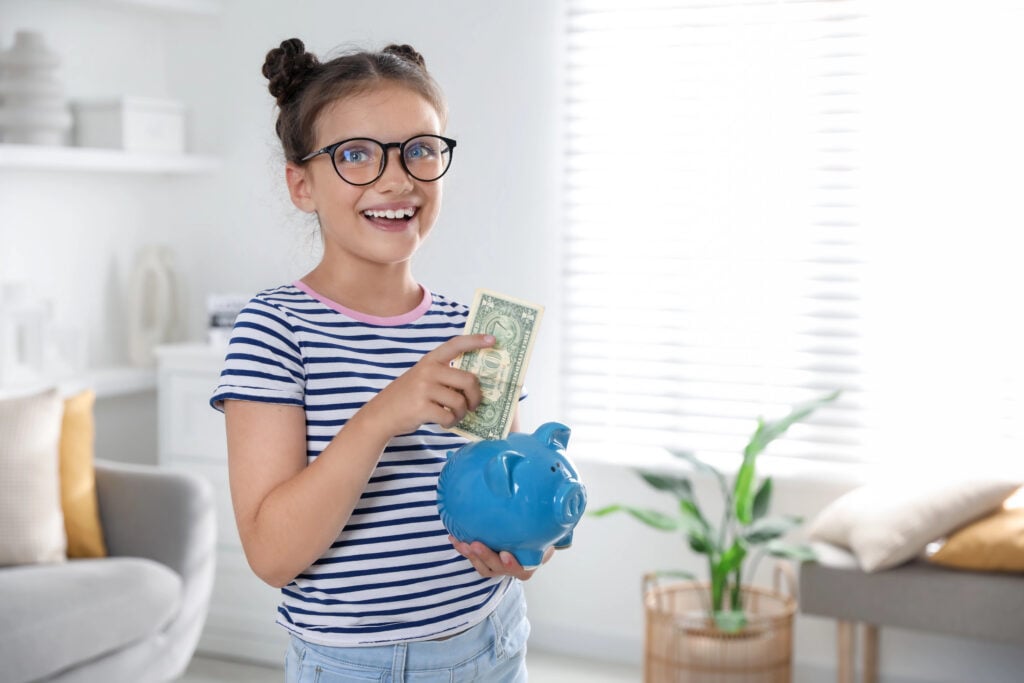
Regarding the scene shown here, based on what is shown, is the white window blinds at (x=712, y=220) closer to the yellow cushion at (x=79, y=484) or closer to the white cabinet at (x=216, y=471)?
the white cabinet at (x=216, y=471)

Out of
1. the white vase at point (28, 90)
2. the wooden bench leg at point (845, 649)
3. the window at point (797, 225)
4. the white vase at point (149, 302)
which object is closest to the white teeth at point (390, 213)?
the wooden bench leg at point (845, 649)

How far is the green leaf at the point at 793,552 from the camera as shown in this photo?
2939mm

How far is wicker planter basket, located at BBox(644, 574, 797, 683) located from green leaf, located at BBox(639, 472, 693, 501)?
0.31 metres

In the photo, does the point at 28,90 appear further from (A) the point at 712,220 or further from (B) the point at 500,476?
(B) the point at 500,476

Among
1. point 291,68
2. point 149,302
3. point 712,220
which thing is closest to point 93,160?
point 149,302

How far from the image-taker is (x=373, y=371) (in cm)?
125

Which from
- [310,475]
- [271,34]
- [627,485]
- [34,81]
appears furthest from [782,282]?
[310,475]

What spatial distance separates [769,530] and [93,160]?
88.3 inches

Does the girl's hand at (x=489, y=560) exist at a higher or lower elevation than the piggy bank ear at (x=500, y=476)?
lower

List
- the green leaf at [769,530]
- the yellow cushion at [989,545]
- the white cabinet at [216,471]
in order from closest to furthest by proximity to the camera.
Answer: the yellow cushion at [989,545] → the green leaf at [769,530] → the white cabinet at [216,471]

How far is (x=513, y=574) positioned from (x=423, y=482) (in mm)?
137

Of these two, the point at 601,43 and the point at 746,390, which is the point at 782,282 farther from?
the point at 601,43

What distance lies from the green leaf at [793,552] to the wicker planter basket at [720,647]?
0.62ft

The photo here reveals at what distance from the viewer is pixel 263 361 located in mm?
1188
